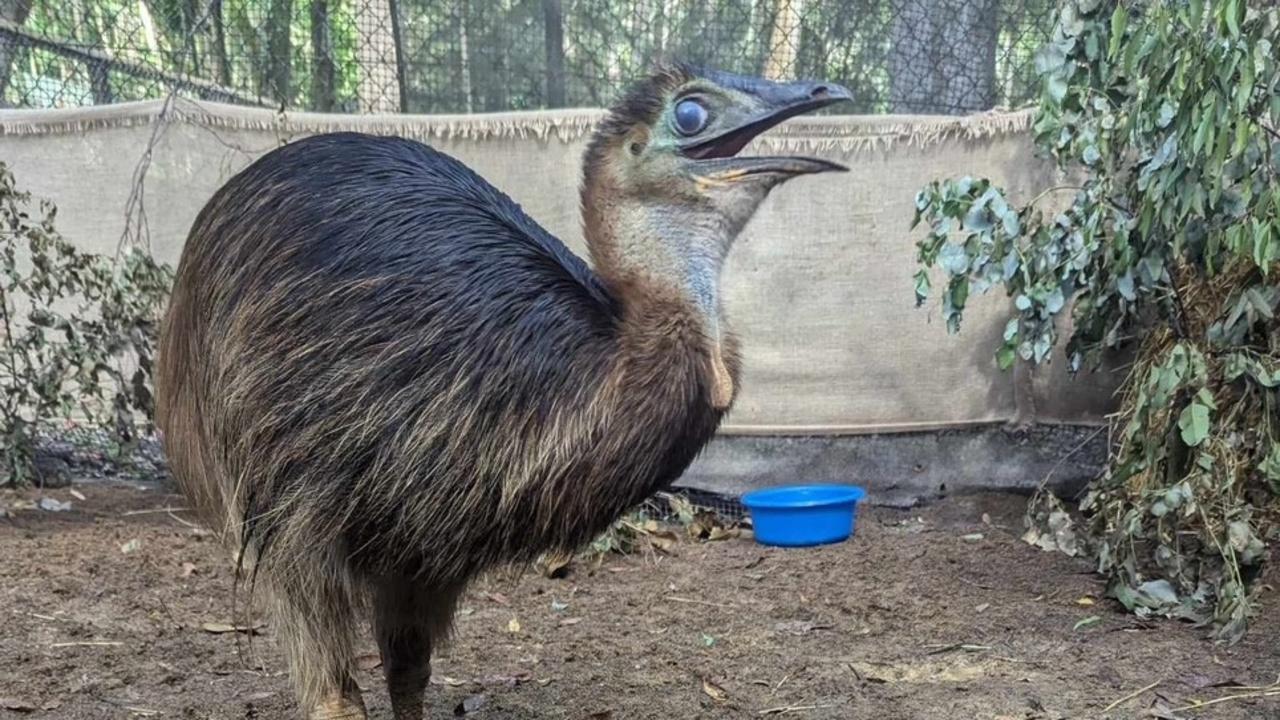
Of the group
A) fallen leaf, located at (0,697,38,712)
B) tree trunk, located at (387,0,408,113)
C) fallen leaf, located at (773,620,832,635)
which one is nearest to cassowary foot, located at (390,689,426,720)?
fallen leaf, located at (0,697,38,712)

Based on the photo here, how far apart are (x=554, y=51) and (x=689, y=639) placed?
7.55 feet

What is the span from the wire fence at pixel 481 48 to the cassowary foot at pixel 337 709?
111 inches

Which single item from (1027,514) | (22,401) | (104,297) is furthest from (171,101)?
(1027,514)

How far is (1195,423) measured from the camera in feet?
10.2

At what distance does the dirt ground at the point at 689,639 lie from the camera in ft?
9.75

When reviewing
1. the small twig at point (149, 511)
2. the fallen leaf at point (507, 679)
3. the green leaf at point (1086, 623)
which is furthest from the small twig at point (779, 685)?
the small twig at point (149, 511)

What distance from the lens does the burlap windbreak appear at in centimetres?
453

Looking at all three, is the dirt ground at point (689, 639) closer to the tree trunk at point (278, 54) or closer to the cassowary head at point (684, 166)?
the cassowary head at point (684, 166)

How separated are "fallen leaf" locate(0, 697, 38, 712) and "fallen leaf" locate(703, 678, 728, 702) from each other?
5.27ft

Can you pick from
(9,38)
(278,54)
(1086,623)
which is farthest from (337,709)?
(9,38)

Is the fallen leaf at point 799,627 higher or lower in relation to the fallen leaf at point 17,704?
lower

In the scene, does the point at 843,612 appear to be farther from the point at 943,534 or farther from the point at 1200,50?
the point at 1200,50

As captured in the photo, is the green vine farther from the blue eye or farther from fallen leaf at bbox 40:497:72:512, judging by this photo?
the blue eye

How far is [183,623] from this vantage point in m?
3.53
